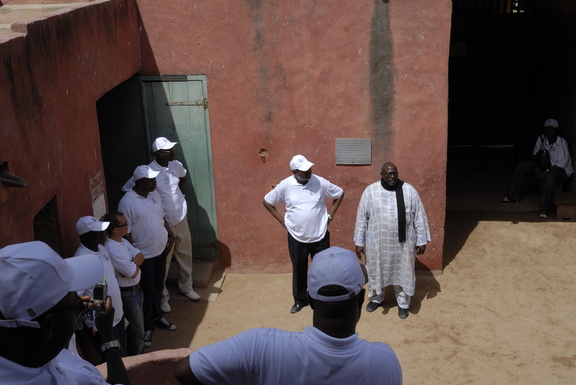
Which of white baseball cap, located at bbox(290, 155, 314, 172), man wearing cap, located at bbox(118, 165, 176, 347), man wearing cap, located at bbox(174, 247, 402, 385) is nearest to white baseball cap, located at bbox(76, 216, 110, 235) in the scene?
man wearing cap, located at bbox(118, 165, 176, 347)

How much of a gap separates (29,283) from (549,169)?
29.2 feet

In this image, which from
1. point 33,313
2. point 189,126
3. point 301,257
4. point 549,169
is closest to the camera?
point 33,313

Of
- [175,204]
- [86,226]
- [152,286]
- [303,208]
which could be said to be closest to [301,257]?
[303,208]

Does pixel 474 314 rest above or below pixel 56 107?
below

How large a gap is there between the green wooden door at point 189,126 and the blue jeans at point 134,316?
2182 mm

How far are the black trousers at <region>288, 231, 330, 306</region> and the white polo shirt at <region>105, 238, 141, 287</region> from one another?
198 centimetres

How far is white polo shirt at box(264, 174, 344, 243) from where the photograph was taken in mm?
7285

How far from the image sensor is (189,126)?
8305 mm

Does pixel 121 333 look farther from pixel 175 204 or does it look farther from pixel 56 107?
pixel 175 204

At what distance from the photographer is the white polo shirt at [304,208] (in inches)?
287

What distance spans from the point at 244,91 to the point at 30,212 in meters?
3.71

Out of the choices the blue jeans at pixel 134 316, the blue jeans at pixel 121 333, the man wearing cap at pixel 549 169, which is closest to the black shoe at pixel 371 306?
the blue jeans at pixel 134 316

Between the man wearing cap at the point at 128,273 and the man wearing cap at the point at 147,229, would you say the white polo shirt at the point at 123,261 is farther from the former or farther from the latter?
the man wearing cap at the point at 147,229

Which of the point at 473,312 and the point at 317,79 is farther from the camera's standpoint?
the point at 317,79
